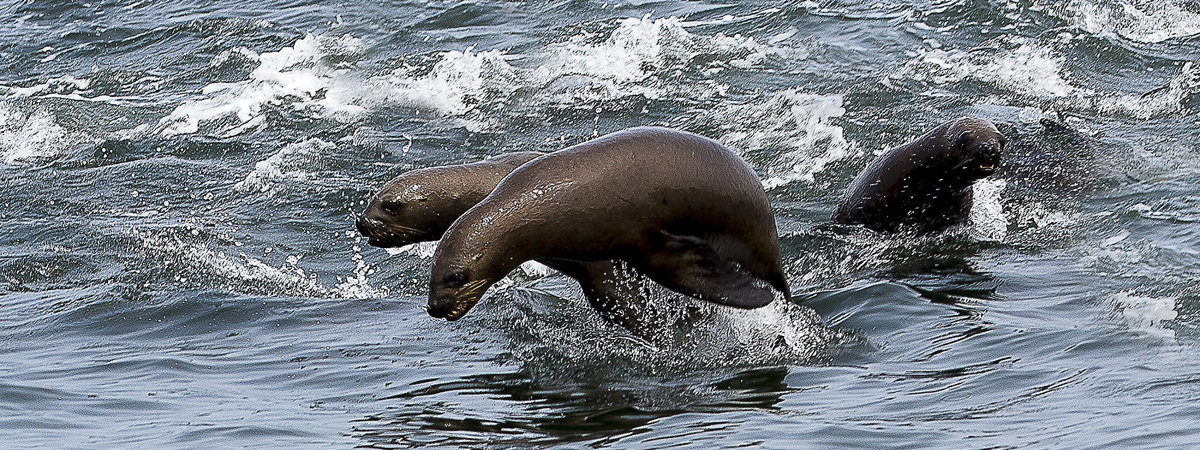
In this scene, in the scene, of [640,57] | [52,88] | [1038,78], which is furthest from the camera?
[52,88]

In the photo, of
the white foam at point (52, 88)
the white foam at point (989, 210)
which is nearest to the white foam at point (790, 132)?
the white foam at point (989, 210)

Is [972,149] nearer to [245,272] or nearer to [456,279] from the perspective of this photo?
[456,279]

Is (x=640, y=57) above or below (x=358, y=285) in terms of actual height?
below

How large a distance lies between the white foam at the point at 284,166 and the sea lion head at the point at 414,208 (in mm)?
5090

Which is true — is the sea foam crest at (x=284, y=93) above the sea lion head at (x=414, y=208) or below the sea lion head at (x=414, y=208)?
below

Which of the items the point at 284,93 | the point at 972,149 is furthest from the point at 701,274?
the point at 284,93

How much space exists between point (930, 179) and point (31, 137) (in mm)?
8710

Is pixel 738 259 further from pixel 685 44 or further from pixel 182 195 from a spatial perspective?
pixel 685 44

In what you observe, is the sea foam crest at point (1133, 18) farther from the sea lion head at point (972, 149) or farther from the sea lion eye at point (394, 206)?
the sea lion eye at point (394, 206)

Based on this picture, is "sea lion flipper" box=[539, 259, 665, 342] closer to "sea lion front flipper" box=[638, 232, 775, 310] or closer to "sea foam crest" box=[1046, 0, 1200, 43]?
"sea lion front flipper" box=[638, 232, 775, 310]

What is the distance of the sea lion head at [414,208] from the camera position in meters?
7.95

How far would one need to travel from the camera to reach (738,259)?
25.0 ft

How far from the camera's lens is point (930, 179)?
10.1m

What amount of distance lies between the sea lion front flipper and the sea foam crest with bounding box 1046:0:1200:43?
393 inches
